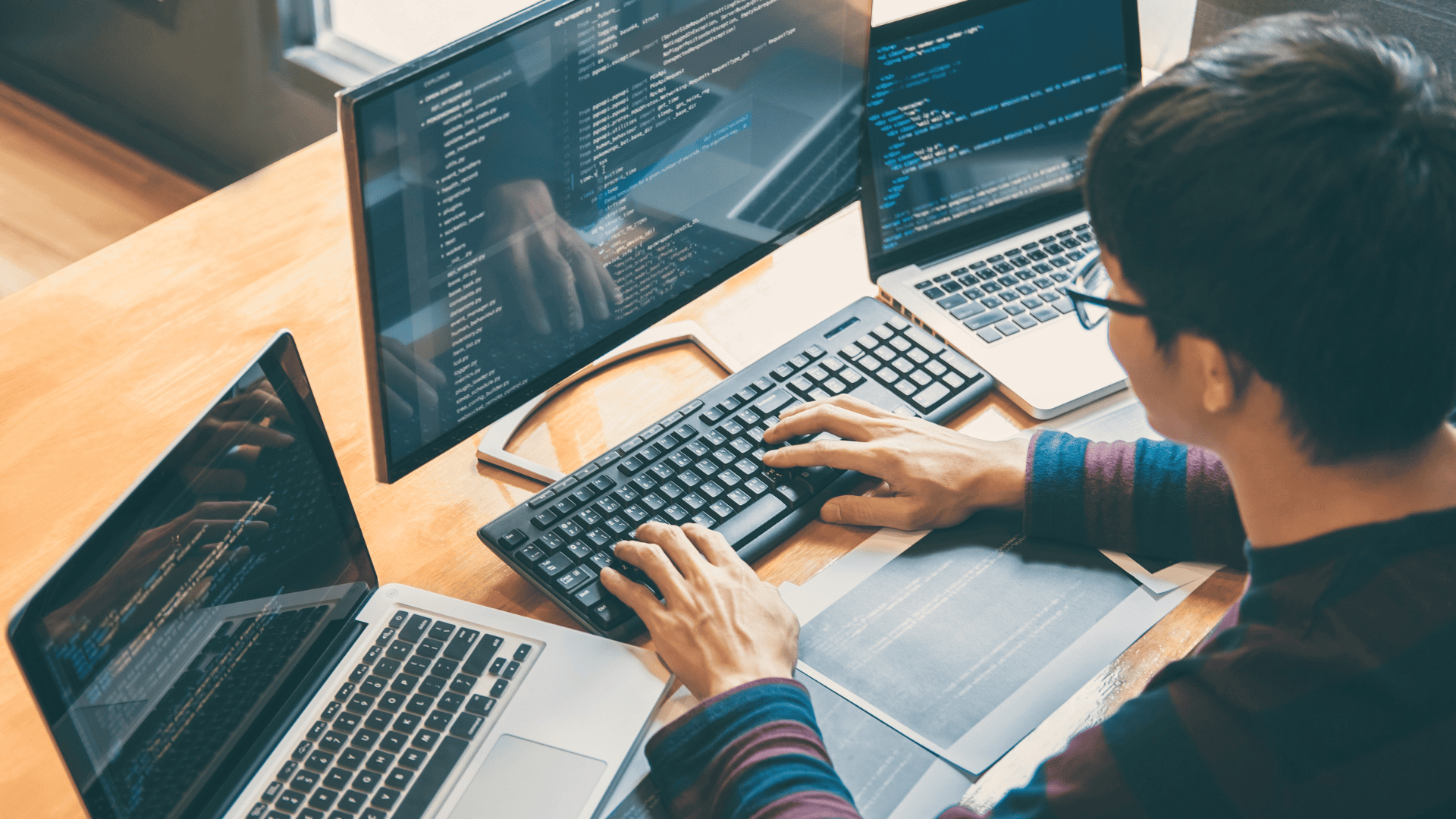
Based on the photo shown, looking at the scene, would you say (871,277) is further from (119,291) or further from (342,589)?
(119,291)

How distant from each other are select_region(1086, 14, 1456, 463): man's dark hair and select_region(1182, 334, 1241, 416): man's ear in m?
0.01

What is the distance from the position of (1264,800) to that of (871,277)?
719 mm

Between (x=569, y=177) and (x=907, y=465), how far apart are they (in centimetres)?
38

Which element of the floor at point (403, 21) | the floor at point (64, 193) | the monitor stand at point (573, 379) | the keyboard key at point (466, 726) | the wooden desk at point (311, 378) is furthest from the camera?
the floor at point (64, 193)

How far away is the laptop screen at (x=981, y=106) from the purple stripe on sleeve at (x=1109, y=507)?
0.37 meters

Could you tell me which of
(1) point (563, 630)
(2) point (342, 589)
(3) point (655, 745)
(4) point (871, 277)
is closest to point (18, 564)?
(2) point (342, 589)

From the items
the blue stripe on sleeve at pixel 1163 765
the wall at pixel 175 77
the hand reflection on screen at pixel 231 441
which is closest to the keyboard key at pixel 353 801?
the hand reflection on screen at pixel 231 441

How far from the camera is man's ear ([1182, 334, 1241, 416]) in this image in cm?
65

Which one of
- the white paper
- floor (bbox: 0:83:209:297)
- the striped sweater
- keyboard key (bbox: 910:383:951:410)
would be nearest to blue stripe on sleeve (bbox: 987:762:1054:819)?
the striped sweater

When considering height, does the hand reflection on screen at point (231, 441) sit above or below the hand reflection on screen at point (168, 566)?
above

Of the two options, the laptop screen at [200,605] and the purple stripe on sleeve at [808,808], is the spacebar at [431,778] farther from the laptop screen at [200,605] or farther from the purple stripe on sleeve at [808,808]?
the purple stripe on sleeve at [808,808]

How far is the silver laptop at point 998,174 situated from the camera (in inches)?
44.7

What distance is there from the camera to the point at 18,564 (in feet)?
3.10

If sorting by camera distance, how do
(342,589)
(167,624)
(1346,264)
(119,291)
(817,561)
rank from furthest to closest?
(119,291) < (817,561) < (342,589) < (167,624) < (1346,264)
